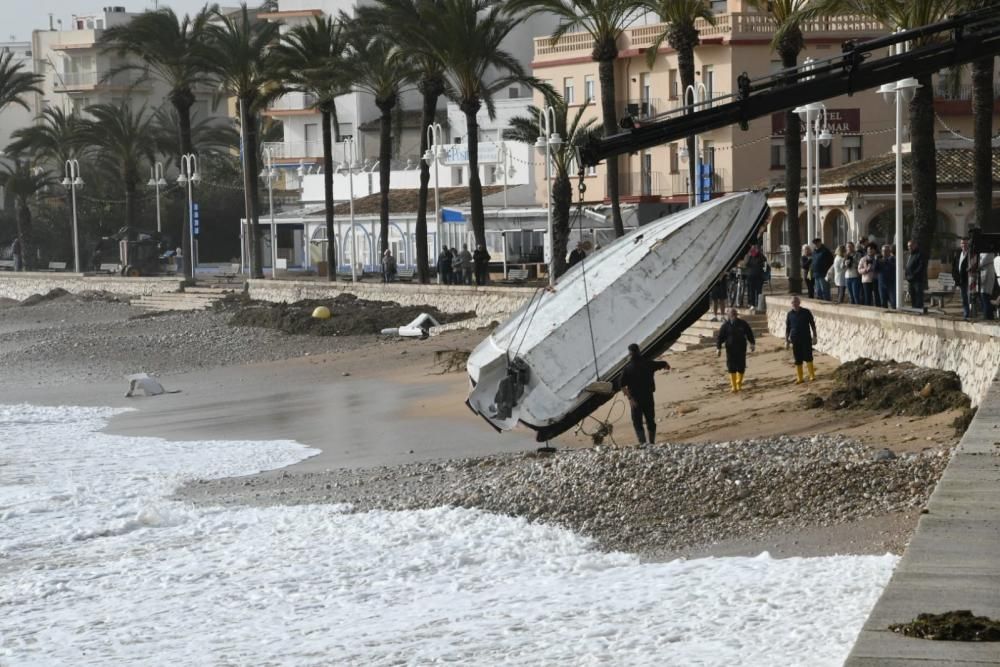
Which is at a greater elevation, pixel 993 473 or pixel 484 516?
pixel 993 473

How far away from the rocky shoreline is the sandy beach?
0.04 meters

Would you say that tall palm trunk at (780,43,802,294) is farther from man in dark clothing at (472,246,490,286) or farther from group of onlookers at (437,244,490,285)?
group of onlookers at (437,244,490,285)

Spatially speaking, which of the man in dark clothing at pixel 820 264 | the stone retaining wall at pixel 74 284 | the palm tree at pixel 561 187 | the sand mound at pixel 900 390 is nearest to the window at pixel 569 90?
the palm tree at pixel 561 187

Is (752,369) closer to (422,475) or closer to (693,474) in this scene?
(422,475)

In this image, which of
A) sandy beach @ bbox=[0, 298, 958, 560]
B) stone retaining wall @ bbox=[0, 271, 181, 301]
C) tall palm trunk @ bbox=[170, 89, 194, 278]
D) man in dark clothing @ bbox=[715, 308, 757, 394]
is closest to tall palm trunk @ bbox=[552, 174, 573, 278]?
sandy beach @ bbox=[0, 298, 958, 560]

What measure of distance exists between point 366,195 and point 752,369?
163 feet

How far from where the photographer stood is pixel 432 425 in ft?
76.8

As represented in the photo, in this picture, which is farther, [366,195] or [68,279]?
[366,195]

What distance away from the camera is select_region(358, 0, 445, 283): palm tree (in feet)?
144

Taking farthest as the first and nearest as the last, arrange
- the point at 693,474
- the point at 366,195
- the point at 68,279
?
the point at 366,195 → the point at 68,279 → the point at 693,474

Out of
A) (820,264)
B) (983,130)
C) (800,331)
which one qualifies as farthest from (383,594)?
(983,130)

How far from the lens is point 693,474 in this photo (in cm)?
1490

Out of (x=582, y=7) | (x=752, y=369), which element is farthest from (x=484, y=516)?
(x=582, y=7)

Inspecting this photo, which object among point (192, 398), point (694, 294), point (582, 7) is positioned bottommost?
point (192, 398)
